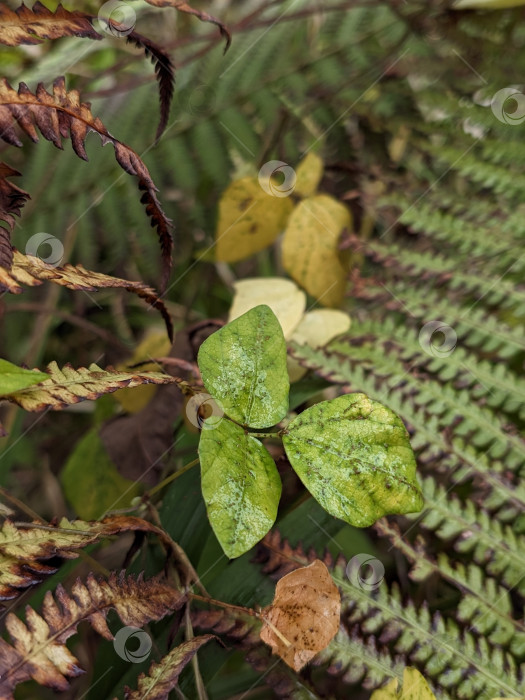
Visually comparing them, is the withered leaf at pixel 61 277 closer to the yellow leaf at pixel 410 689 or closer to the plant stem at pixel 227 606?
the plant stem at pixel 227 606

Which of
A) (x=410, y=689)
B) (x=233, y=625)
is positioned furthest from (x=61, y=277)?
(x=410, y=689)

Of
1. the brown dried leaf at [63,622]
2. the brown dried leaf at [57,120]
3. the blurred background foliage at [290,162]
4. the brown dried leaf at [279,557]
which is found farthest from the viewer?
the blurred background foliage at [290,162]

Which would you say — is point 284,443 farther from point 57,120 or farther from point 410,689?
point 57,120

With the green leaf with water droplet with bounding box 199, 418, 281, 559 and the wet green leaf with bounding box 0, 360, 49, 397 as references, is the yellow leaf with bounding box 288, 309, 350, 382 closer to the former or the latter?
the green leaf with water droplet with bounding box 199, 418, 281, 559

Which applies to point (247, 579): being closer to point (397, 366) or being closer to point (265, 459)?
point (265, 459)

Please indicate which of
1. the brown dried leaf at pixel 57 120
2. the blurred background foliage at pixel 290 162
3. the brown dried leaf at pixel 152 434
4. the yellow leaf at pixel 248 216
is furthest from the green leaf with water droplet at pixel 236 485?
the yellow leaf at pixel 248 216

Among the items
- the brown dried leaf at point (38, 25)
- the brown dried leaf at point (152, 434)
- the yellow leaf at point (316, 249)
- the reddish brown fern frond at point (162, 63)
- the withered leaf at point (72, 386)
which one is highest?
the reddish brown fern frond at point (162, 63)
